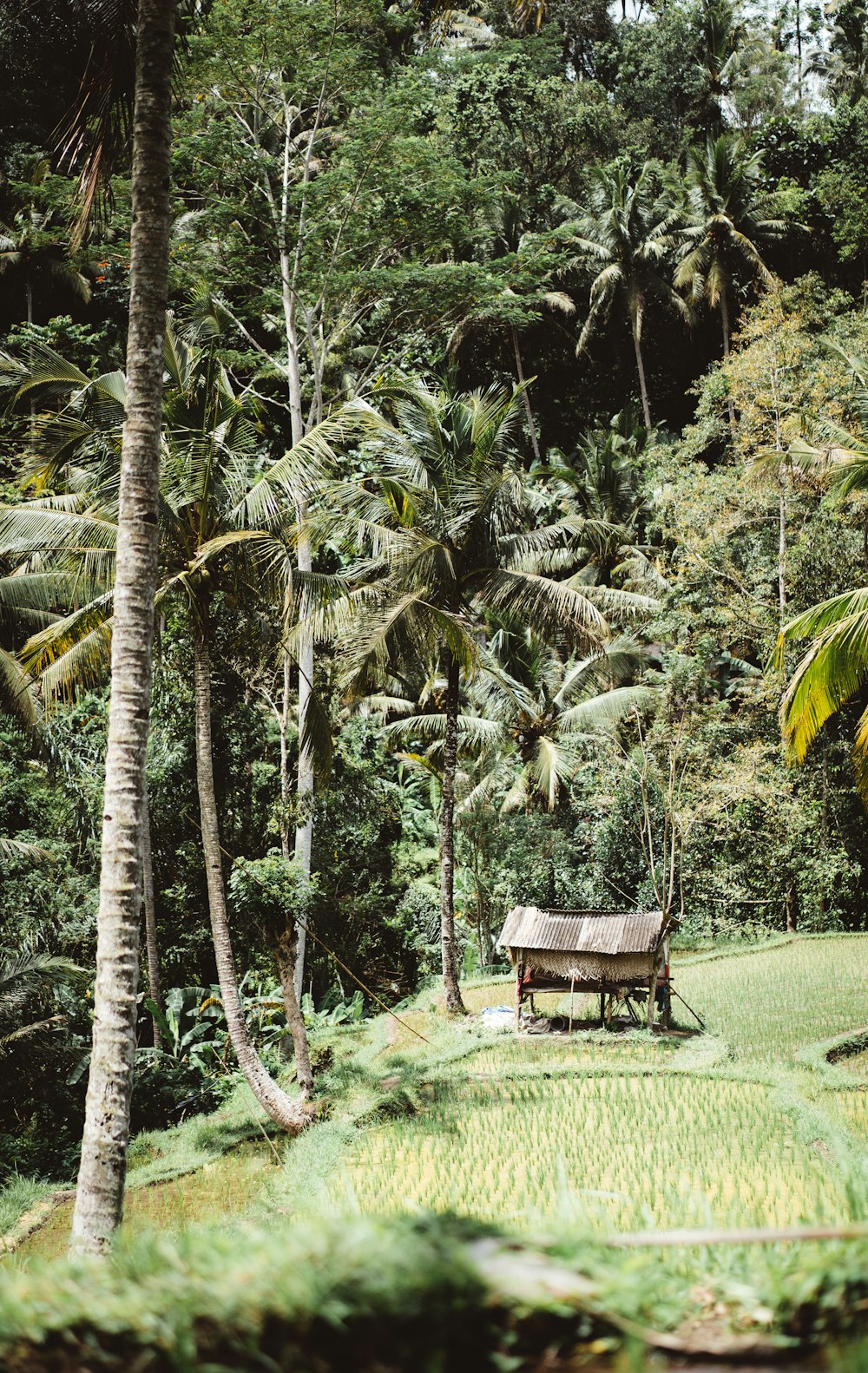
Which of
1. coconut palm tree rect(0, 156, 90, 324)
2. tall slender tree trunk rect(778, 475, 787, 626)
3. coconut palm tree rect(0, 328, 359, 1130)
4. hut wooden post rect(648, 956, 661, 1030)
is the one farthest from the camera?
coconut palm tree rect(0, 156, 90, 324)

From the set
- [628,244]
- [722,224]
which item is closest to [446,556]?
[628,244]

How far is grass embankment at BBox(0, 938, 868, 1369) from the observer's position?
2129 millimetres

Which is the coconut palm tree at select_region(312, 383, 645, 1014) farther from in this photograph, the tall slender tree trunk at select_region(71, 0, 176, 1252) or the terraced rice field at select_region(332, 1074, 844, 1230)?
the tall slender tree trunk at select_region(71, 0, 176, 1252)

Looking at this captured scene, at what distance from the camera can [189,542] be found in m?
9.88

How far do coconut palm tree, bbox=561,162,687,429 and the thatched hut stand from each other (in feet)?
64.9

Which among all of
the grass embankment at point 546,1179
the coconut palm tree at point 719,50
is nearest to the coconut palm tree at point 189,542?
the grass embankment at point 546,1179

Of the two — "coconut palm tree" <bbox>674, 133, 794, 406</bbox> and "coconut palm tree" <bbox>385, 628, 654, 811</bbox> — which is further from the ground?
"coconut palm tree" <bbox>674, 133, 794, 406</bbox>

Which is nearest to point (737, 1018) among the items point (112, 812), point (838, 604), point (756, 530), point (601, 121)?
point (838, 604)

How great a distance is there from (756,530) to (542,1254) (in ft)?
62.7

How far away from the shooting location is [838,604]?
33.6ft

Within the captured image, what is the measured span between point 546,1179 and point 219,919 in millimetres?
4440

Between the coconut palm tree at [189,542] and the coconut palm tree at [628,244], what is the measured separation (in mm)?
20663

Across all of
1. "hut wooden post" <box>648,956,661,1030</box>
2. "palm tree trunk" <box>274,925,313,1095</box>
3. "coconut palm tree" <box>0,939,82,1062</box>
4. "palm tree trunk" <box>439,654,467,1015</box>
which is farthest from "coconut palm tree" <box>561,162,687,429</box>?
"coconut palm tree" <box>0,939,82,1062</box>

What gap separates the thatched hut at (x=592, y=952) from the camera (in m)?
11.4
